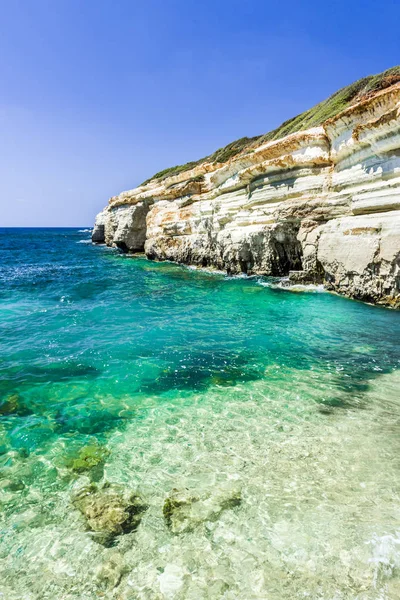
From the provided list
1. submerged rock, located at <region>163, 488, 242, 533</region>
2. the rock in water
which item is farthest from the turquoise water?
the rock in water

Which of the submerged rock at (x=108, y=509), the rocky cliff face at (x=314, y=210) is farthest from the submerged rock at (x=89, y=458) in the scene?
the rocky cliff face at (x=314, y=210)

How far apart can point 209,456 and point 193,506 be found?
94 cm

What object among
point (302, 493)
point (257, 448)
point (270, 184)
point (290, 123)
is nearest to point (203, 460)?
point (257, 448)

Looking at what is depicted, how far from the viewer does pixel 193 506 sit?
4.06m

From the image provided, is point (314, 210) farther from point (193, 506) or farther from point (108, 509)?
point (108, 509)

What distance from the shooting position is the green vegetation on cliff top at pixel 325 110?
3061cm

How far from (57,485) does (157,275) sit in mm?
20406

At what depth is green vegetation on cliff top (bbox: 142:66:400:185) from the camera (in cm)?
3061

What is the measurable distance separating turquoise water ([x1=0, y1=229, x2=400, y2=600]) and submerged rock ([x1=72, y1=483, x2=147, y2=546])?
114 millimetres

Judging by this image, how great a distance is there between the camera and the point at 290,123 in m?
44.7

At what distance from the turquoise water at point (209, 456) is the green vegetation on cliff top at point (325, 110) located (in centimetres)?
2416

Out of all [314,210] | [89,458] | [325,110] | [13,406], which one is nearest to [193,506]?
[89,458]

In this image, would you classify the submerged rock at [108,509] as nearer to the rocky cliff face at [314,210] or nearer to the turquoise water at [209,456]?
the turquoise water at [209,456]

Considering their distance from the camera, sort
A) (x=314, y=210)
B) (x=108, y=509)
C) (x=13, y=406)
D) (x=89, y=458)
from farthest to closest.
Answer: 1. (x=314, y=210)
2. (x=13, y=406)
3. (x=89, y=458)
4. (x=108, y=509)
